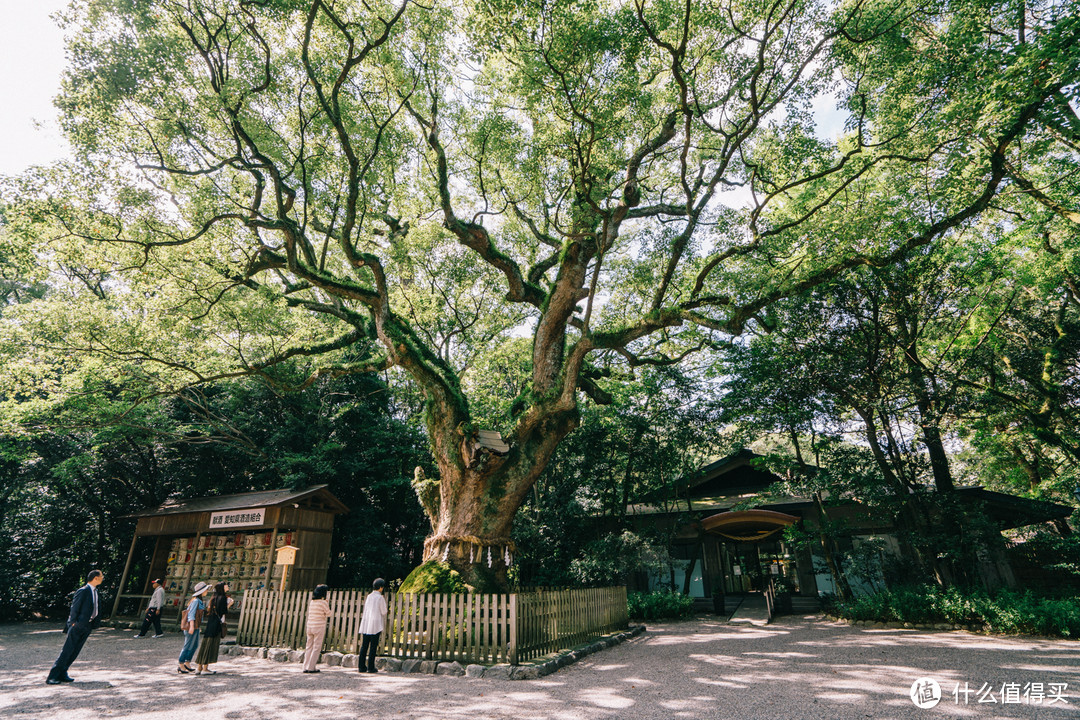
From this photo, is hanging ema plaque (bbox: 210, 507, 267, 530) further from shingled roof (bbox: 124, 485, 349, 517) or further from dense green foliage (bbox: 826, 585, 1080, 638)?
dense green foliage (bbox: 826, 585, 1080, 638)

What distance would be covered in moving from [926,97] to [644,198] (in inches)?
224

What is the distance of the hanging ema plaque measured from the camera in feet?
38.3

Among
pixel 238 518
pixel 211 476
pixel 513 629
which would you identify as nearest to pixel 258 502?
pixel 238 518

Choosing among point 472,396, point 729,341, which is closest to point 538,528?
point 472,396

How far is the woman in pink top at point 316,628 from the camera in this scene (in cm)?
666

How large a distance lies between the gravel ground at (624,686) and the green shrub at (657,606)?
496 centimetres

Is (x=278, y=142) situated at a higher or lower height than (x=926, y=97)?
higher

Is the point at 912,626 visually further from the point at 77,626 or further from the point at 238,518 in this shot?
the point at 238,518

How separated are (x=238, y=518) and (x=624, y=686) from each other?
1047cm

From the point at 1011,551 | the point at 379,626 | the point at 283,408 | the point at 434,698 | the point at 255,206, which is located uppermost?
the point at 255,206

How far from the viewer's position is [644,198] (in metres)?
12.3

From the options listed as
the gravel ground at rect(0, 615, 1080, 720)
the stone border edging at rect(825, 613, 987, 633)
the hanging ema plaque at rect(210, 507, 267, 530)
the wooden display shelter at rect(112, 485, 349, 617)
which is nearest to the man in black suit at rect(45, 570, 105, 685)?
the gravel ground at rect(0, 615, 1080, 720)

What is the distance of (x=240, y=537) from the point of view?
12750 mm

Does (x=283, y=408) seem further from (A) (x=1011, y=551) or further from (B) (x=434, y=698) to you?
(A) (x=1011, y=551)
